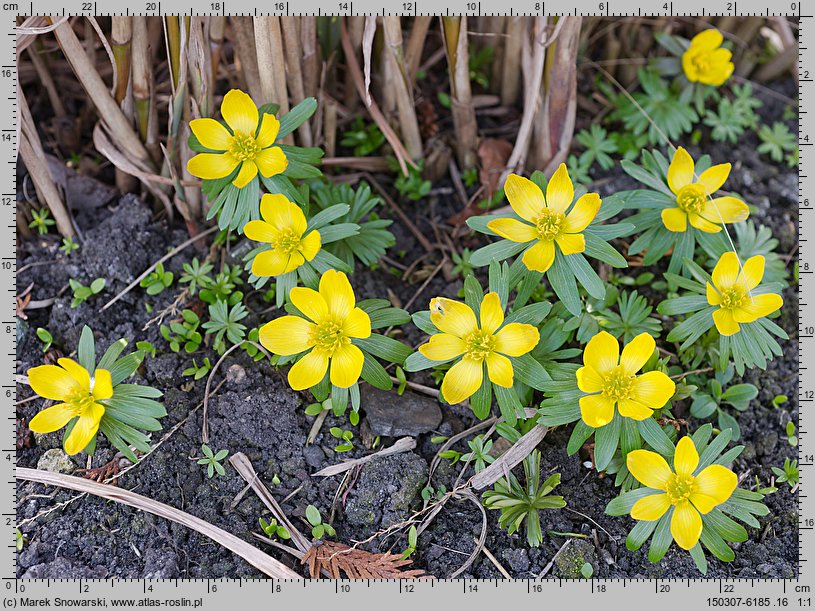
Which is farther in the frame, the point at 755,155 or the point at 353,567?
the point at 755,155

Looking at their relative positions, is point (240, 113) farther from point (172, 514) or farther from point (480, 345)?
point (172, 514)

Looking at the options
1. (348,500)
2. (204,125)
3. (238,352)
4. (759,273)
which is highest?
(204,125)

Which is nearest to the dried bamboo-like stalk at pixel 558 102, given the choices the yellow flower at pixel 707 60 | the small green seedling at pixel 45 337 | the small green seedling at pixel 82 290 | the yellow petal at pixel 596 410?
the yellow flower at pixel 707 60

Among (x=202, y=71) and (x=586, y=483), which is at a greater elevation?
(x=202, y=71)

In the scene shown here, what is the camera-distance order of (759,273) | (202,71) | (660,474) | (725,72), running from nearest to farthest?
1. (660,474)
2. (759,273)
3. (202,71)
4. (725,72)

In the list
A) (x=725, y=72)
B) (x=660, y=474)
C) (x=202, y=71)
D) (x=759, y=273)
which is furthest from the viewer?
(x=725, y=72)

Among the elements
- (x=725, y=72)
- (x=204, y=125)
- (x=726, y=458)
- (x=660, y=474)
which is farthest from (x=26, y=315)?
(x=725, y=72)

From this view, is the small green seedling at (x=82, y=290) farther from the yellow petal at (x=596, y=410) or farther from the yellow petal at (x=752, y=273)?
the yellow petal at (x=752, y=273)

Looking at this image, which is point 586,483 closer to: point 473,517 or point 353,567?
point 473,517
